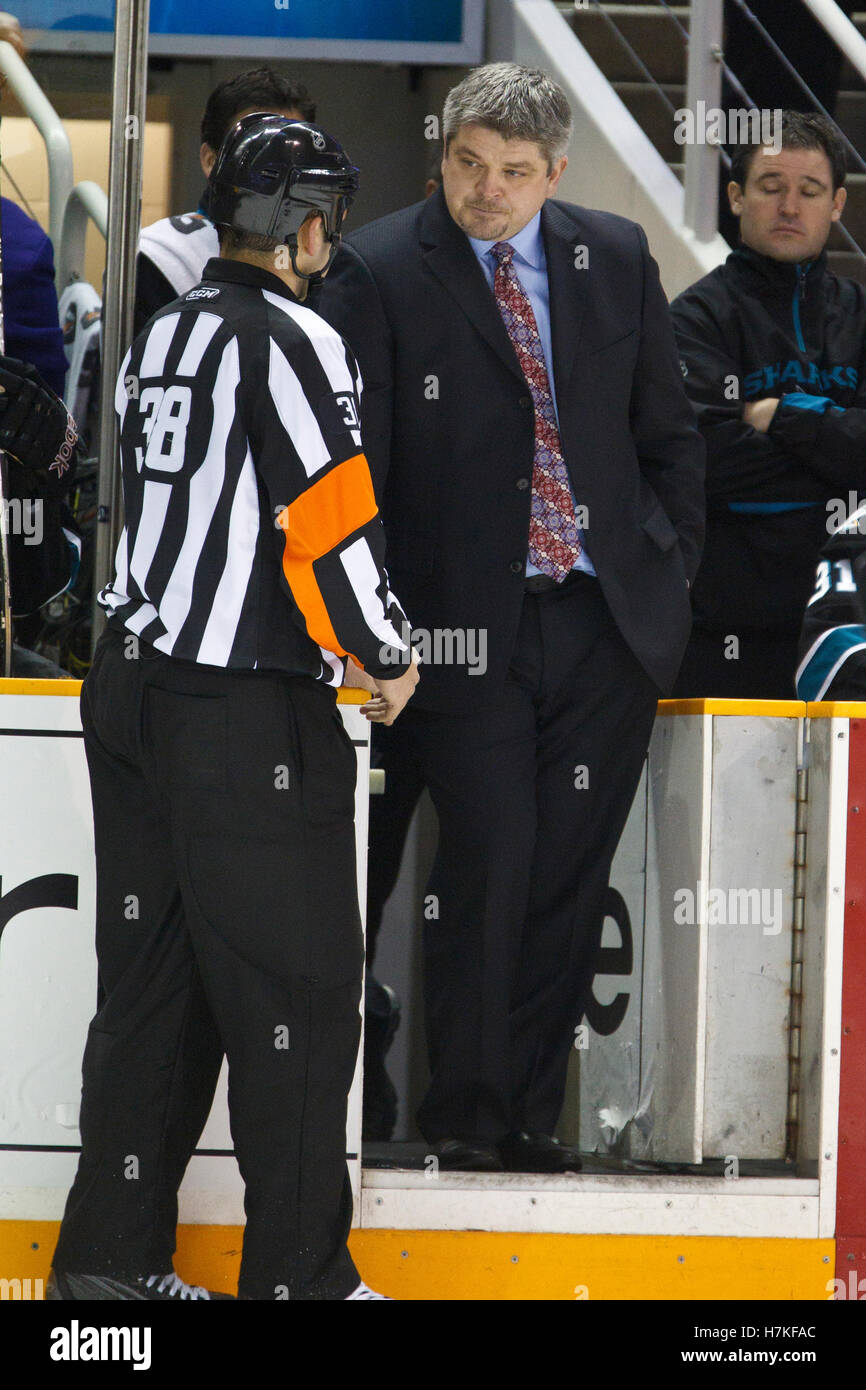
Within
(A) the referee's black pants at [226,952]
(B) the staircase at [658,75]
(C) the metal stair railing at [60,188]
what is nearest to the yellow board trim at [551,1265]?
(A) the referee's black pants at [226,952]

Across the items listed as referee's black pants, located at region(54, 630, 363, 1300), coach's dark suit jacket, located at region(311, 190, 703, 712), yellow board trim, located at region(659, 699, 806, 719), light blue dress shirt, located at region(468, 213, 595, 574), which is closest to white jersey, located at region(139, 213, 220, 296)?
coach's dark suit jacket, located at region(311, 190, 703, 712)

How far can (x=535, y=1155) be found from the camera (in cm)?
285

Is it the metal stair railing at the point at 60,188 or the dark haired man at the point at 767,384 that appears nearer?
the dark haired man at the point at 767,384

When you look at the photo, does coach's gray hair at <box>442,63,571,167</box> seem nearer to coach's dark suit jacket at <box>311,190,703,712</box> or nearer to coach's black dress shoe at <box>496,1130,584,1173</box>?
coach's dark suit jacket at <box>311,190,703,712</box>

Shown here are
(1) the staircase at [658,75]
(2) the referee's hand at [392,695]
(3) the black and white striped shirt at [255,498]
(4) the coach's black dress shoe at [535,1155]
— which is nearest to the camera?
(3) the black and white striped shirt at [255,498]

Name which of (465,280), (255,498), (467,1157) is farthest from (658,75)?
(467,1157)

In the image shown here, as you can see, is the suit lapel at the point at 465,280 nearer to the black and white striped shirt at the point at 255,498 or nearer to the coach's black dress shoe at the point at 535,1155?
the black and white striped shirt at the point at 255,498

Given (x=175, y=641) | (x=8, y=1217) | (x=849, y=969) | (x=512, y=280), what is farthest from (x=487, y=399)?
(x=8, y=1217)

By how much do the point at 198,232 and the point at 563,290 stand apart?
34.8 inches

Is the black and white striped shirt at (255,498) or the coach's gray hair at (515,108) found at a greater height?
the coach's gray hair at (515,108)

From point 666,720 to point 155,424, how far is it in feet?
3.75

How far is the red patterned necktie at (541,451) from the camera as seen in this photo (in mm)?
2920

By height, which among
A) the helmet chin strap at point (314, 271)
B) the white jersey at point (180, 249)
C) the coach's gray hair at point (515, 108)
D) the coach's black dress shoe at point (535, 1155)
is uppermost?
the coach's gray hair at point (515, 108)

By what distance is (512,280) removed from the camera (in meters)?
2.97
